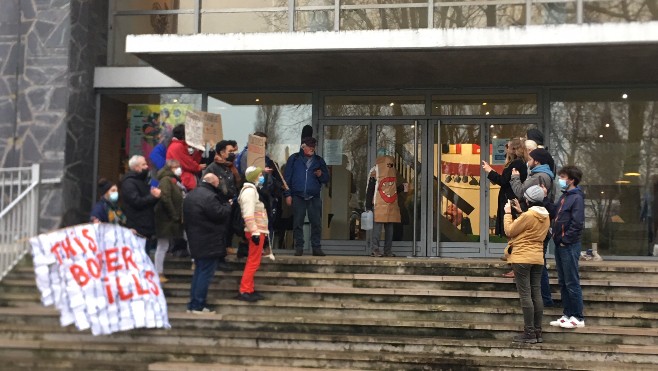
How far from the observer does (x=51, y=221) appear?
10305 millimetres

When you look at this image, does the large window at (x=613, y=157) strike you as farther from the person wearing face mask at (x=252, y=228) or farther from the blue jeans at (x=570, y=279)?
the person wearing face mask at (x=252, y=228)

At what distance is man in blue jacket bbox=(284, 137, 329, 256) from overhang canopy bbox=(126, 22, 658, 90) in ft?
4.66

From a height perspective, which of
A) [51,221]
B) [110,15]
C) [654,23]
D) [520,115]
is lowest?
[51,221]

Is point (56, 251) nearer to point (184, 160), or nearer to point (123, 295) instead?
point (123, 295)

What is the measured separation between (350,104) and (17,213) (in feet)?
18.1

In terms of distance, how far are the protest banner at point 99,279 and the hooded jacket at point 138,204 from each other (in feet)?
2.34

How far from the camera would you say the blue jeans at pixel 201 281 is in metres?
7.59

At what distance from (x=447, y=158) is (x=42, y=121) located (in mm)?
6690

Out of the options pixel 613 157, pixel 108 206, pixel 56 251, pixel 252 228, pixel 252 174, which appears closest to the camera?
pixel 56 251

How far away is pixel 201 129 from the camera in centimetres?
923

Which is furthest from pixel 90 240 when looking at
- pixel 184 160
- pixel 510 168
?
pixel 510 168

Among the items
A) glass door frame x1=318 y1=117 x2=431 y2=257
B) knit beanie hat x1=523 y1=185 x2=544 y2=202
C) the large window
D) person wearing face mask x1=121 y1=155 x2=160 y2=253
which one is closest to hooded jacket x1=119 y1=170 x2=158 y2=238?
person wearing face mask x1=121 y1=155 x2=160 y2=253

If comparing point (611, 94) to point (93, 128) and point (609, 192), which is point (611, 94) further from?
point (93, 128)

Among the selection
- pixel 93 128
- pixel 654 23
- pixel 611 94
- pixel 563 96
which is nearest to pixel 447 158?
pixel 563 96
